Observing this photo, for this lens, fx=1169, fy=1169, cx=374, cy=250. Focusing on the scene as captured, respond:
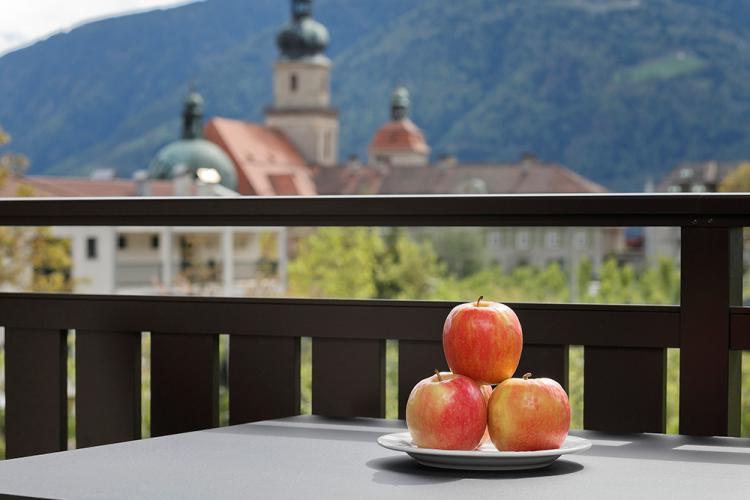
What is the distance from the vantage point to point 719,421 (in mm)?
1455

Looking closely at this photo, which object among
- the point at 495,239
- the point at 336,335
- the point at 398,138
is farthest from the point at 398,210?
the point at 398,138

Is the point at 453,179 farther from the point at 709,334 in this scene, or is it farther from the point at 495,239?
the point at 709,334

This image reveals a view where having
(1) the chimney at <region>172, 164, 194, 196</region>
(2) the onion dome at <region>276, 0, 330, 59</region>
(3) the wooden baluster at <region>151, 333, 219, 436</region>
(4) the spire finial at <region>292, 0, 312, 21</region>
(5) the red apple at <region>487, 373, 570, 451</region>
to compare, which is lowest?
(3) the wooden baluster at <region>151, 333, 219, 436</region>

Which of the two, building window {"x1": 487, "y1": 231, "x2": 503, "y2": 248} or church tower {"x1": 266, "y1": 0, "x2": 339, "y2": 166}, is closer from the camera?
building window {"x1": 487, "y1": 231, "x2": 503, "y2": 248}

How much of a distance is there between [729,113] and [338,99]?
29888mm

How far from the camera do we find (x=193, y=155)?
211ft

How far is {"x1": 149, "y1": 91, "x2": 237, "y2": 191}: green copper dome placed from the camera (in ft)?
211

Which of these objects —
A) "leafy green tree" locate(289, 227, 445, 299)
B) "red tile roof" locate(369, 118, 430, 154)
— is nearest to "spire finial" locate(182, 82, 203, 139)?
"red tile roof" locate(369, 118, 430, 154)

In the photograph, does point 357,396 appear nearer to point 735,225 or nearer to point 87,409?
point 87,409

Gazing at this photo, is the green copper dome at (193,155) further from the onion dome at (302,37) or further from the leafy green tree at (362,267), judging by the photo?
the leafy green tree at (362,267)

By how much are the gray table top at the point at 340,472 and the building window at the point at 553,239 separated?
224 ft

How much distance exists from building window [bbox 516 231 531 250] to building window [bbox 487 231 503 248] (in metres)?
1.05

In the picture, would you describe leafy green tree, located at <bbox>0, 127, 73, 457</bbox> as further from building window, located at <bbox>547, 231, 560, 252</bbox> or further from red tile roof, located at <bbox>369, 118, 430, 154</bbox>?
red tile roof, located at <bbox>369, 118, 430, 154</bbox>

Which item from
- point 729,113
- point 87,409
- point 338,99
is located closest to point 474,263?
point 729,113
